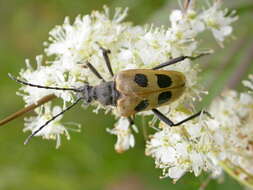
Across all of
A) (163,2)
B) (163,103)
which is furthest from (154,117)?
(163,2)

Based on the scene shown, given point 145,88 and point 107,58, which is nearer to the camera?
point 145,88

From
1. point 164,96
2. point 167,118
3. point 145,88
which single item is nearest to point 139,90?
point 145,88

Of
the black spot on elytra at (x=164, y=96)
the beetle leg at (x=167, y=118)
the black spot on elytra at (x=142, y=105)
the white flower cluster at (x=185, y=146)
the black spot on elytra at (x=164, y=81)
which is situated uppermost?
the black spot on elytra at (x=164, y=81)

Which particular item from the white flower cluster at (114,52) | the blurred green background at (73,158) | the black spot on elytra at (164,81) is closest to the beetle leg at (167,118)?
the white flower cluster at (114,52)

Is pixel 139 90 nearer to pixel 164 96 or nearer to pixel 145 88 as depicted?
pixel 145 88

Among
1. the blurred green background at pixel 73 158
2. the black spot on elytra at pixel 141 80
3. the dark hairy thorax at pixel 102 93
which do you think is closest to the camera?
the black spot on elytra at pixel 141 80

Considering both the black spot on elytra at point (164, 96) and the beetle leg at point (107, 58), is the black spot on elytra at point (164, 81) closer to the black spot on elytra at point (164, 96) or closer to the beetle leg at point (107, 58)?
the black spot on elytra at point (164, 96)

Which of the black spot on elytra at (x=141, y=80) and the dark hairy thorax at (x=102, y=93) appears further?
the dark hairy thorax at (x=102, y=93)
